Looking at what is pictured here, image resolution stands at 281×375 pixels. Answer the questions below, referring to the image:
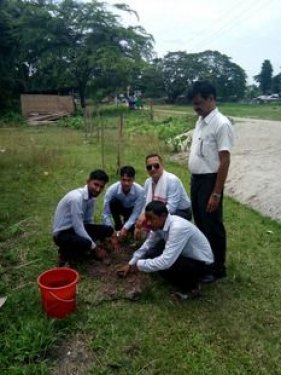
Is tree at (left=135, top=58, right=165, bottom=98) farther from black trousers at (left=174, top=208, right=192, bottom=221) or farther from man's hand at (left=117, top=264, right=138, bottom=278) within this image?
man's hand at (left=117, top=264, right=138, bottom=278)

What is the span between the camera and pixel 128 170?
168 inches

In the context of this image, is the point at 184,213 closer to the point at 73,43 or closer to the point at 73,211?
the point at 73,211

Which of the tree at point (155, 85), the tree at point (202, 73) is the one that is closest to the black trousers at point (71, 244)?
the tree at point (155, 85)

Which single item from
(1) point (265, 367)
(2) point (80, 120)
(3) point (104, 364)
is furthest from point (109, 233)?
(2) point (80, 120)

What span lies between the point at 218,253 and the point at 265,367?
1.20 meters

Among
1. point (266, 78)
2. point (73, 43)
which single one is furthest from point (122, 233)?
point (266, 78)

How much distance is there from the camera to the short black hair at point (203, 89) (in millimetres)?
3236

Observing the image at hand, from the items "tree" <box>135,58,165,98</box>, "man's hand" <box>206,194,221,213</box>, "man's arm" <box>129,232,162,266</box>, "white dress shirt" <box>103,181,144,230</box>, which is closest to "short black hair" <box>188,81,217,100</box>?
"man's hand" <box>206,194,221,213</box>

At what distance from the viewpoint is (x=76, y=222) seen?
378 centimetres

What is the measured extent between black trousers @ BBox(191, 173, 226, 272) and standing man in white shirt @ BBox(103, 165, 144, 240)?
0.89 m

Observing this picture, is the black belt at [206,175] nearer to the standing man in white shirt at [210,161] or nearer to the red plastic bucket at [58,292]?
the standing man in white shirt at [210,161]

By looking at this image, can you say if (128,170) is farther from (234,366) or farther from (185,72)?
(185,72)

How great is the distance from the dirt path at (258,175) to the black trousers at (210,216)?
7.71ft

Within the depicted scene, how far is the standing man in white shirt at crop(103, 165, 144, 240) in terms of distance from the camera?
435 centimetres
